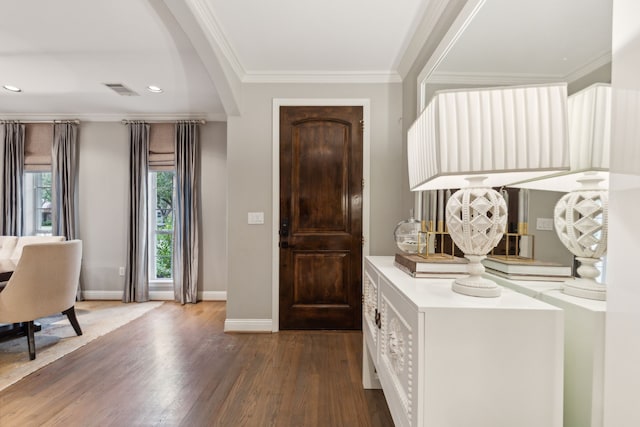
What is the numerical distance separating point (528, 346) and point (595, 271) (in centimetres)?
26

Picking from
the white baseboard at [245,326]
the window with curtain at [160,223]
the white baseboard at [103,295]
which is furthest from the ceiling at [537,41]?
the white baseboard at [103,295]

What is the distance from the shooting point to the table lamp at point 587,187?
0.73 meters

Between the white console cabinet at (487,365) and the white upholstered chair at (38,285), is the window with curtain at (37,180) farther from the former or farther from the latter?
the white console cabinet at (487,365)

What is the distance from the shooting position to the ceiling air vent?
318 cm

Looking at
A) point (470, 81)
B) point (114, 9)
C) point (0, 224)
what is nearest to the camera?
point (470, 81)

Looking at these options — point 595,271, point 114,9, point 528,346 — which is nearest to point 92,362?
point 114,9

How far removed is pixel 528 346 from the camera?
0.79 m

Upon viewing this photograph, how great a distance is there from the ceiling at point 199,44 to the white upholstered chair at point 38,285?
63.7 inches

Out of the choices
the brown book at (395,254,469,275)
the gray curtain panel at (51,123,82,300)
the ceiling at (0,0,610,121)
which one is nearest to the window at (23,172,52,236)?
the gray curtain panel at (51,123,82,300)

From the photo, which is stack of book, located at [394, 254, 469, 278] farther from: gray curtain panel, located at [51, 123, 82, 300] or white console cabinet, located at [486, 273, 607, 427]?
gray curtain panel, located at [51, 123, 82, 300]

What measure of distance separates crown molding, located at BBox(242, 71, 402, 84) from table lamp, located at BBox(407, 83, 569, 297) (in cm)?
208

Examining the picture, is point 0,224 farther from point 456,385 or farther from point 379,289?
point 456,385

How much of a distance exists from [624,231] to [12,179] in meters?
5.76

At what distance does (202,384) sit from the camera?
1.98 metres
